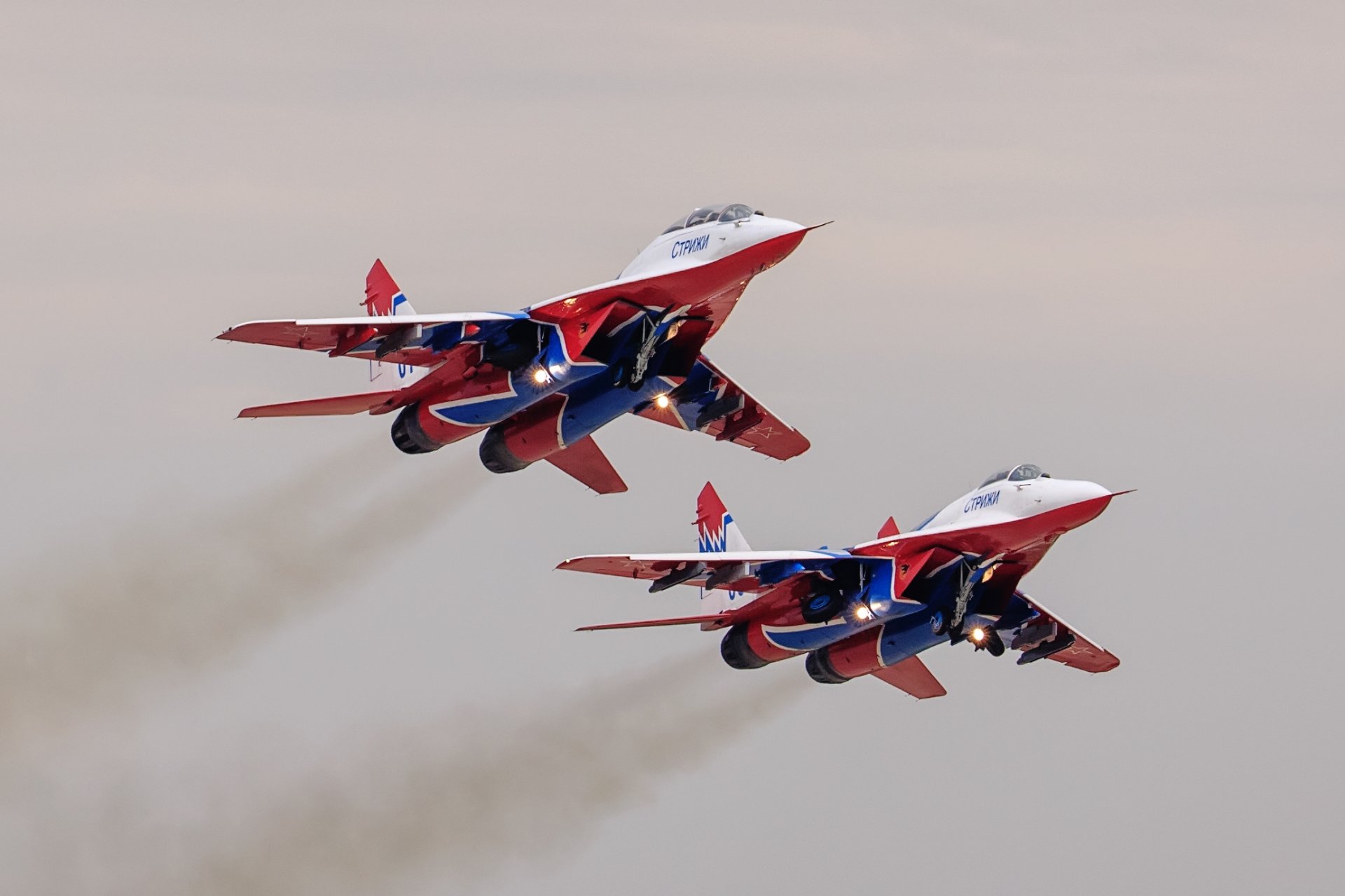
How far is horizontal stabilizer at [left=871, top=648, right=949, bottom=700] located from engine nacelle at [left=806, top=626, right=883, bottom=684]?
137 inches

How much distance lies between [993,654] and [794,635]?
471 cm

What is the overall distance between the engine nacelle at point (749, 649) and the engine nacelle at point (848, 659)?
136cm

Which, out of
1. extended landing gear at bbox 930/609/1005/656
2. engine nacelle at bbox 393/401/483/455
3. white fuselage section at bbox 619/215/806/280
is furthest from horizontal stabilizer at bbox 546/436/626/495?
extended landing gear at bbox 930/609/1005/656

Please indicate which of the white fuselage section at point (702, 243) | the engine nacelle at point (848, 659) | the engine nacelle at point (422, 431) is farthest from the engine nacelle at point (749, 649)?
the white fuselage section at point (702, 243)

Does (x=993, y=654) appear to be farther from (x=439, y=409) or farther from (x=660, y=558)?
(x=439, y=409)

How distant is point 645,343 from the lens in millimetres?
56062

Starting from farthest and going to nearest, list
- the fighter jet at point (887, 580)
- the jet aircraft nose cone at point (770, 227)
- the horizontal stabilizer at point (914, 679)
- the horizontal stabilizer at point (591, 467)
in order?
the horizontal stabilizer at point (914, 679), the horizontal stabilizer at point (591, 467), the fighter jet at point (887, 580), the jet aircraft nose cone at point (770, 227)

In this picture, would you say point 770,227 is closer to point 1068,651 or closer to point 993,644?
point 993,644

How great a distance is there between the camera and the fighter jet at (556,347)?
54.9 meters

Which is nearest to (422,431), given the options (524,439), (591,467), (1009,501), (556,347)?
(524,439)

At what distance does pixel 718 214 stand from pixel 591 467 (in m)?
9.90

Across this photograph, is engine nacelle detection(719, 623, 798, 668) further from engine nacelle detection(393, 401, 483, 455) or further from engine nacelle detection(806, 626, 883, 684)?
engine nacelle detection(393, 401, 483, 455)

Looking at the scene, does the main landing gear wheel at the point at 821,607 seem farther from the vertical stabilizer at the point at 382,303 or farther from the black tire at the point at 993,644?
the vertical stabilizer at the point at 382,303

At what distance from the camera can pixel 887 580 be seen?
2302 inches
